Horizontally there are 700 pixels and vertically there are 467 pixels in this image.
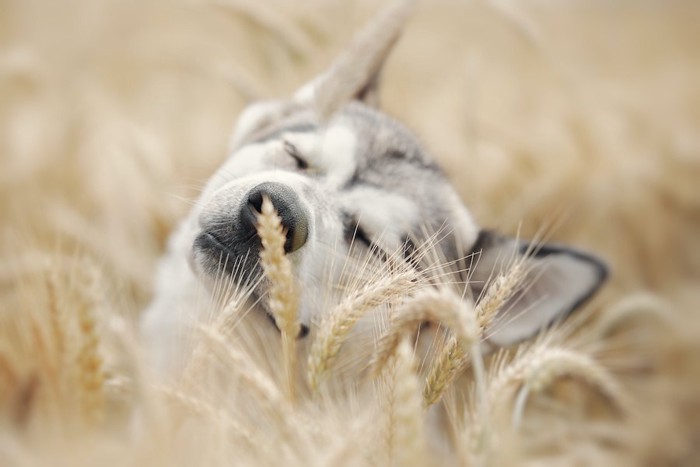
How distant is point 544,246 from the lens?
2.01 meters

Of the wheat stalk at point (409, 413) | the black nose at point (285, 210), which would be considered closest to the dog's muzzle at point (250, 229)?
the black nose at point (285, 210)

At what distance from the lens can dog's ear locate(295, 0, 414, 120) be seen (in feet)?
7.09

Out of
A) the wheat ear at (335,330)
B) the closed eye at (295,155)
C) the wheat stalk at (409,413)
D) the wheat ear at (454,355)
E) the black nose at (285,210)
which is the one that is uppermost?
the closed eye at (295,155)

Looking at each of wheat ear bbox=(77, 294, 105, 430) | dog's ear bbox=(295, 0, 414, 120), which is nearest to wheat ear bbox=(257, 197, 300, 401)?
wheat ear bbox=(77, 294, 105, 430)

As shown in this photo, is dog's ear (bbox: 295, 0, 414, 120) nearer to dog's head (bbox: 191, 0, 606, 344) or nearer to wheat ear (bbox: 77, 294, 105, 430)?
dog's head (bbox: 191, 0, 606, 344)

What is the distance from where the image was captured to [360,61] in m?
2.29

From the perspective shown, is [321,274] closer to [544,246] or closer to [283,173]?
[283,173]

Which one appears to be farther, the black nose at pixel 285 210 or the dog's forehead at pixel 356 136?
the dog's forehead at pixel 356 136

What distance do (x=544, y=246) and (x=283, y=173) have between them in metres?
0.78

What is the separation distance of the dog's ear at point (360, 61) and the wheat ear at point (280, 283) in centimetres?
90

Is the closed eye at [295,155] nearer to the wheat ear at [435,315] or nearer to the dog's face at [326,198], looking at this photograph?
the dog's face at [326,198]

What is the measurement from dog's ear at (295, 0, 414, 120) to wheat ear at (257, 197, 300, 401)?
896 millimetres

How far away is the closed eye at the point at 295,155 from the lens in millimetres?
2156

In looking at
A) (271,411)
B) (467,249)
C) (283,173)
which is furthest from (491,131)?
(271,411)
